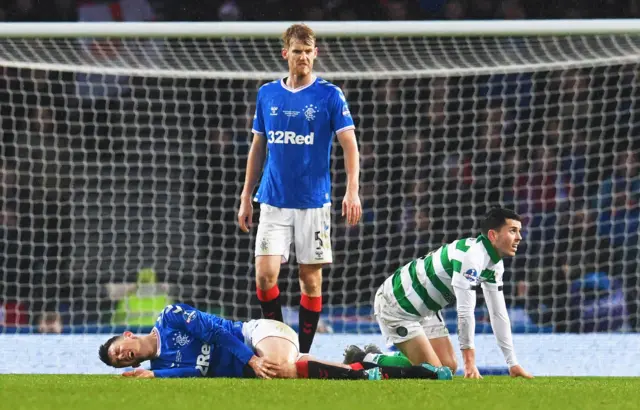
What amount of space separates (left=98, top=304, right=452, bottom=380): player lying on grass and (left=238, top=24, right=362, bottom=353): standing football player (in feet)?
1.40

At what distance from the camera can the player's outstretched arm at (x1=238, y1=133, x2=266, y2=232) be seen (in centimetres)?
557

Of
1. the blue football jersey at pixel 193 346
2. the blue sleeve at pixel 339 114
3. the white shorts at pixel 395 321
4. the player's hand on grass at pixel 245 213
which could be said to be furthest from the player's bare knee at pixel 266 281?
the blue sleeve at pixel 339 114

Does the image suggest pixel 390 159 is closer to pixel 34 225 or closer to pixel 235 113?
pixel 235 113

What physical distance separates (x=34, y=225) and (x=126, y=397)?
5.97 meters

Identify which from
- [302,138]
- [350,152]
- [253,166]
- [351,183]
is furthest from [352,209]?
[253,166]

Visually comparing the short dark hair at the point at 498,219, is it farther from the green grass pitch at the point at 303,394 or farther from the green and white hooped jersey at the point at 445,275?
the green grass pitch at the point at 303,394

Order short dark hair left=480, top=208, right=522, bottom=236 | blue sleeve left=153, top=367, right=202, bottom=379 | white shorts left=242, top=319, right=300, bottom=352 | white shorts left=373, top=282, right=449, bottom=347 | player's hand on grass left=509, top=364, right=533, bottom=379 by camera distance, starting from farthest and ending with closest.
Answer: white shorts left=373, top=282, right=449, bottom=347 < short dark hair left=480, top=208, right=522, bottom=236 < player's hand on grass left=509, top=364, right=533, bottom=379 < white shorts left=242, top=319, right=300, bottom=352 < blue sleeve left=153, top=367, right=202, bottom=379

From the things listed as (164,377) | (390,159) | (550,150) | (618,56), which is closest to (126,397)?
(164,377)

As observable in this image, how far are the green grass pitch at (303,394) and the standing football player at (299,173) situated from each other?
0.98 metres

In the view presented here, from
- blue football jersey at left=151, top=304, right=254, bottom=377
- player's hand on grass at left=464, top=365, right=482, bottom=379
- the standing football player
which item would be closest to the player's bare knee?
the standing football player

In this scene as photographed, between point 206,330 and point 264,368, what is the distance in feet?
1.10

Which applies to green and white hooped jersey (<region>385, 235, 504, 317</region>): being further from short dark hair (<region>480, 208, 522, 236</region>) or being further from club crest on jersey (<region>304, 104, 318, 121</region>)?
club crest on jersey (<region>304, 104, 318, 121</region>)

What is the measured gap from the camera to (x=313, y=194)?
5492 millimetres

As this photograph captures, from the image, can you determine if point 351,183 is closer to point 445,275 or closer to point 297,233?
point 297,233
